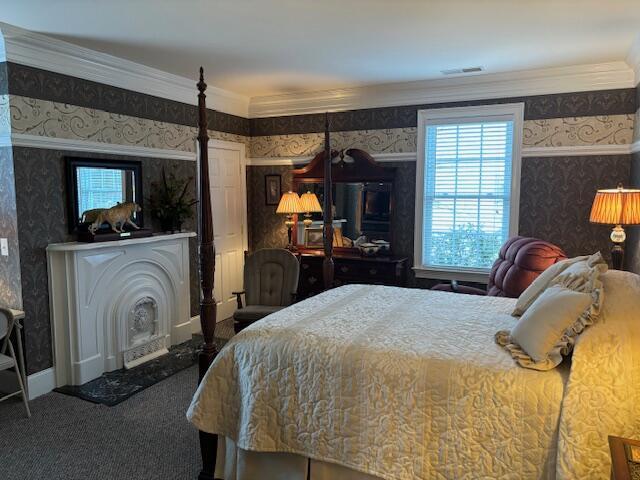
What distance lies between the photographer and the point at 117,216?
3.89m

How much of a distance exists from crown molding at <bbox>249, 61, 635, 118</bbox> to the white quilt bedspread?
9.26 ft

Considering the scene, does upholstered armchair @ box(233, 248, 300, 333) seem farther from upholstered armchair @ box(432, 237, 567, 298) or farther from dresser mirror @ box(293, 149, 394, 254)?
upholstered armchair @ box(432, 237, 567, 298)

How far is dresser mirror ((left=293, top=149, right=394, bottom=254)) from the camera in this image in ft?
16.6

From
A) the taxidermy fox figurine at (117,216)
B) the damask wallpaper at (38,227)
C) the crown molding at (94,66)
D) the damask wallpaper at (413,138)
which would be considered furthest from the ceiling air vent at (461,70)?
the damask wallpaper at (38,227)

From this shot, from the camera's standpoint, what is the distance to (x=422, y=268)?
4957 mm

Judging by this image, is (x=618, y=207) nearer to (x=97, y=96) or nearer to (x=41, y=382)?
(x=97, y=96)

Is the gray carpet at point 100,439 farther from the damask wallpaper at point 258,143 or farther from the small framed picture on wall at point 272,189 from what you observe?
the small framed picture on wall at point 272,189

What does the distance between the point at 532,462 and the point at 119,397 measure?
291 centimetres

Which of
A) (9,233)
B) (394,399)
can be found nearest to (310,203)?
(9,233)

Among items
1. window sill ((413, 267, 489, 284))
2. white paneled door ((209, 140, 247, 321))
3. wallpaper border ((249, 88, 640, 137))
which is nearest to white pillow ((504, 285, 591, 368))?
window sill ((413, 267, 489, 284))

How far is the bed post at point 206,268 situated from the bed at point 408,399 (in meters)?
0.01

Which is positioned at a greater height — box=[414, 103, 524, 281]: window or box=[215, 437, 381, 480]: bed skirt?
box=[414, 103, 524, 281]: window

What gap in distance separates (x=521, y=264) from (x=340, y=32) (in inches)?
87.8

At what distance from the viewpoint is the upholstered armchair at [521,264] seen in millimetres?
3514
